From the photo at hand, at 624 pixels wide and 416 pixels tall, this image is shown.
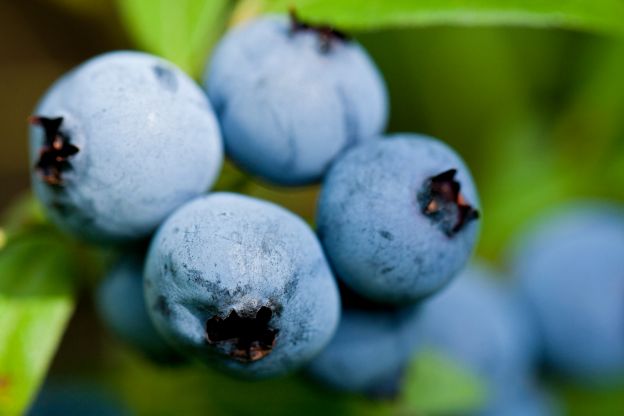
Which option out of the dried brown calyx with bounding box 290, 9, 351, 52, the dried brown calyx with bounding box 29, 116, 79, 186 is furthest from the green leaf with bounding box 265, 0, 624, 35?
the dried brown calyx with bounding box 29, 116, 79, 186

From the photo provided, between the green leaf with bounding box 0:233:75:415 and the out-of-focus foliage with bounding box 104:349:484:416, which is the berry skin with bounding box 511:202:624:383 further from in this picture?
the green leaf with bounding box 0:233:75:415

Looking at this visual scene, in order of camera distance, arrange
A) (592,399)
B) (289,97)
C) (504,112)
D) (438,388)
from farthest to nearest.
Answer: (504,112) < (592,399) < (438,388) < (289,97)

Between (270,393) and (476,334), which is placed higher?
(476,334)

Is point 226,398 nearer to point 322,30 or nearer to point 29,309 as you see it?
point 29,309

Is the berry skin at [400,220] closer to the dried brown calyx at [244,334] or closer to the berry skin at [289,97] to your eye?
the berry skin at [289,97]

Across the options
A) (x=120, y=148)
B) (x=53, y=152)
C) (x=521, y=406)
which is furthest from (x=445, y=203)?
(x=521, y=406)

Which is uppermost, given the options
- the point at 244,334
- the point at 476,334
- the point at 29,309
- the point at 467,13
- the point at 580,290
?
the point at 467,13
